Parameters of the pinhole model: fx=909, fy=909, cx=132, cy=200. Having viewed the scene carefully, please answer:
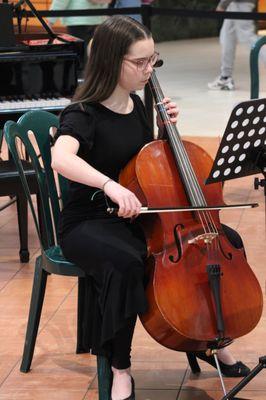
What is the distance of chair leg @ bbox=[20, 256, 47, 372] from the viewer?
2.89 m

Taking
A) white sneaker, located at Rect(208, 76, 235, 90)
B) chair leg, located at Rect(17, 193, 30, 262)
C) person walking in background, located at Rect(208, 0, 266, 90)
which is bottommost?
white sneaker, located at Rect(208, 76, 235, 90)

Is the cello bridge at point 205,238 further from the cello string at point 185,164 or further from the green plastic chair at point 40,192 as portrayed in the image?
the green plastic chair at point 40,192

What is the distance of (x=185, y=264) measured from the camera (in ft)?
7.93

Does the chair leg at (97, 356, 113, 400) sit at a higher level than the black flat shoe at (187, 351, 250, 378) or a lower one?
higher

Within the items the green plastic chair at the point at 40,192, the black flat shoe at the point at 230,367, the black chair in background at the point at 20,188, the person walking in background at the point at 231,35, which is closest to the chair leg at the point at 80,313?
the green plastic chair at the point at 40,192

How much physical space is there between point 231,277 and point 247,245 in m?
1.59

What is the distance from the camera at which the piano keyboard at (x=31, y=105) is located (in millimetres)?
4156

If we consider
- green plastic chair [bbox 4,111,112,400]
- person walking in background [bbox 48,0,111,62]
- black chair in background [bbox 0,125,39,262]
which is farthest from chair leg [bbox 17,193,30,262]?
person walking in background [bbox 48,0,111,62]

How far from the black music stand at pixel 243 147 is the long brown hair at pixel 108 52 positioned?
1.24ft

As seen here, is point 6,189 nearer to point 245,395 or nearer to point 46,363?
point 46,363

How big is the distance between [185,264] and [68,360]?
76cm

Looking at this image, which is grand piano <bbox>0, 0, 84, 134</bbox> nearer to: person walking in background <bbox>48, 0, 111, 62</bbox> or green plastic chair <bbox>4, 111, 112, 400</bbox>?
green plastic chair <bbox>4, 111, 112, 400</bbox>

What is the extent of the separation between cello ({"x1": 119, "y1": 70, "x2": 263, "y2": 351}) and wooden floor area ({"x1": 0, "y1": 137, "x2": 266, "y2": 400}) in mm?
362

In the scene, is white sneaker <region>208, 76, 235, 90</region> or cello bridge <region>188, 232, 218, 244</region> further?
white sneaker <region>208, 76, 235, 90</region>
